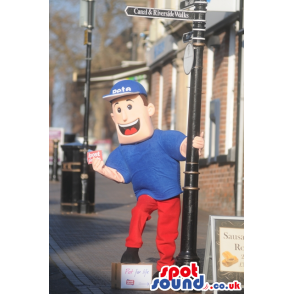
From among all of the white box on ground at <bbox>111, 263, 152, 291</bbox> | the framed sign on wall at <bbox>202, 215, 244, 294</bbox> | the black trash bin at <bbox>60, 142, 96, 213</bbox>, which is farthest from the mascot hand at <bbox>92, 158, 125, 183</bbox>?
the black trash bin at <bbox>60, 142, 96, 213</bbox>

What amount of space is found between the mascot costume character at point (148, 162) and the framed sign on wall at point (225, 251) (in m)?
0.58

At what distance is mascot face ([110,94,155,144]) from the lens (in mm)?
6754

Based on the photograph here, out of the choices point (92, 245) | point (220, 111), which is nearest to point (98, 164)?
point (92, 245)

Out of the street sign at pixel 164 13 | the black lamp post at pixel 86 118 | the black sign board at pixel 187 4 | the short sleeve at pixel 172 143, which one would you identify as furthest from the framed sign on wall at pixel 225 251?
the black lamp post at pixel 86 118

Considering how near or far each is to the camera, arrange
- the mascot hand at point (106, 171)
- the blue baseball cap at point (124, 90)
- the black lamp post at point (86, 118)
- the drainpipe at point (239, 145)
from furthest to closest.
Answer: the black lamp post at point (86, 118) → the drainpipe at point (239, 145) → the mascot hand at point (106, 171) → the blue baseball cap at point (124, 90)

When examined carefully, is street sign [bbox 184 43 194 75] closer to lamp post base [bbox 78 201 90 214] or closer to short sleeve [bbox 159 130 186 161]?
short sleeve [bbox 159 130 186 161]

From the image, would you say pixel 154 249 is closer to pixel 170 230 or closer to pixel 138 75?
pixel 170 230

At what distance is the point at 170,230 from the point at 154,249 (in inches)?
109

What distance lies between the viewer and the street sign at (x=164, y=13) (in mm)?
6473

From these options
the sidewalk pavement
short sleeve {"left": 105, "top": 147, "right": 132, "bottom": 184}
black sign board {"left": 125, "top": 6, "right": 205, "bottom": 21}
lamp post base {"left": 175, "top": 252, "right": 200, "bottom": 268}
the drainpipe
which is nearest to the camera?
black sign board {"left": 125, "top": 6, "right": 205, "bottom": 21}

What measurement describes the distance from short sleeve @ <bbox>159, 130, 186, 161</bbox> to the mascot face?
0.14 meters

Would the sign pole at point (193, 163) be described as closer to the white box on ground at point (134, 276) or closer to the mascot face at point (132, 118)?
the white box on ground at point (134, 276)

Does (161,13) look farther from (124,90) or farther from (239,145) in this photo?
(239,145)
